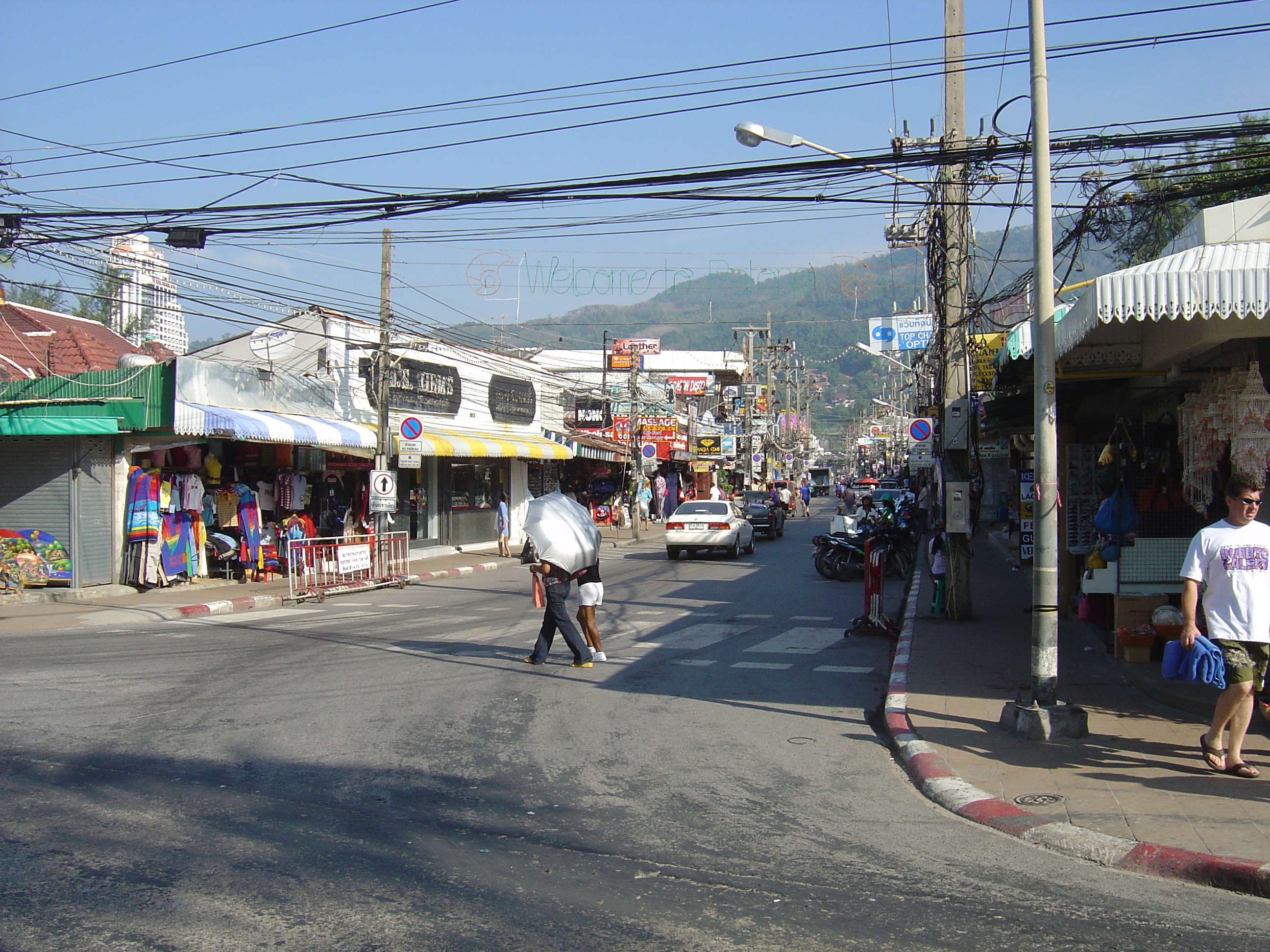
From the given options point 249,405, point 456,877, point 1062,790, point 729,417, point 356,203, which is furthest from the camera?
point 729,417

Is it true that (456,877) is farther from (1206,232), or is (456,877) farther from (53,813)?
(1206,232)

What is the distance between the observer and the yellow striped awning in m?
24.8

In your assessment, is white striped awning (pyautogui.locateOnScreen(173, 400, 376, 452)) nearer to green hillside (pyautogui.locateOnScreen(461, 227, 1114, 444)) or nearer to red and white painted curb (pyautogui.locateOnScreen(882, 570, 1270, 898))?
green hillside (pyautogui.locateOnScreen(461, 227, 1114, 444))

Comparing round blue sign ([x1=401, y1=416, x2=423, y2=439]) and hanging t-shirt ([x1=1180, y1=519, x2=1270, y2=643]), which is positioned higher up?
round blue sign ([x1=401, y1=416, x2=423, y2=439])

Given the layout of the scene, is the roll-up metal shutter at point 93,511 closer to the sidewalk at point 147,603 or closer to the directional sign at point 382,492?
the sidewalk at point 147,603

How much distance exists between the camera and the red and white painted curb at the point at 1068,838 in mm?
4934

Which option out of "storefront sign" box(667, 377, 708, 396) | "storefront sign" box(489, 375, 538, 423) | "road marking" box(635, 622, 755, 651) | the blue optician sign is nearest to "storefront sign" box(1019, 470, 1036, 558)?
"road marking" box(635, 622, 755, 651)

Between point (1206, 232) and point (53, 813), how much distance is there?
8561 millimetres

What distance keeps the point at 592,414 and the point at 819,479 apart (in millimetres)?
66774

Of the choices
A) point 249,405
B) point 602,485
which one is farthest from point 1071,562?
point 602,485

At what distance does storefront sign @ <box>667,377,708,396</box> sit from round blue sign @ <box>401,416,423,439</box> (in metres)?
42.7

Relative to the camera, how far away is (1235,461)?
27.3 feet

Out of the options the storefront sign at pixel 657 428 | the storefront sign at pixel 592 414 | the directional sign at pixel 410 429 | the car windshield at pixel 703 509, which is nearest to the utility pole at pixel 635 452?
the storefront sign at pixel 657 428

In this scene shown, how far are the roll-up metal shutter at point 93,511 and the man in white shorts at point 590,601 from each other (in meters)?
11.0
